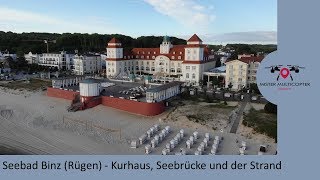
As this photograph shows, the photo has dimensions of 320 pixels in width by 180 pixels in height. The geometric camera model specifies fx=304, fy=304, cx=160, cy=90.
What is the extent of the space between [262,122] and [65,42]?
23510 millimetres

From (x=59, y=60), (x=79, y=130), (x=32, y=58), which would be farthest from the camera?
(x=32, y=58)

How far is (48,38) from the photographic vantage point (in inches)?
1034

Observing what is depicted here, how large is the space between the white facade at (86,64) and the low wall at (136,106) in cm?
1052

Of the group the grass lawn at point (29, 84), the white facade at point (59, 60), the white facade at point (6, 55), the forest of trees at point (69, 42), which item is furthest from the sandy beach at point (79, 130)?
the white facade at point (6, 55)

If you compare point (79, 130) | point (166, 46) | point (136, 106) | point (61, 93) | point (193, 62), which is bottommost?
point (79, 130)

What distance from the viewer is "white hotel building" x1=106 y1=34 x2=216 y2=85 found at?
1692cm

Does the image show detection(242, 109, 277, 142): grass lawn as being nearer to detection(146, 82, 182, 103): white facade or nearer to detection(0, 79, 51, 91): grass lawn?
detection(146, 82, 182, 103): white facade

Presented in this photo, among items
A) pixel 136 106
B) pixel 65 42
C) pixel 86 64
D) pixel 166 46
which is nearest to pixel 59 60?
pixel 86 64

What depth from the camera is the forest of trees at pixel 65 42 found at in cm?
2534

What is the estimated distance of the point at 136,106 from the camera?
1107cm

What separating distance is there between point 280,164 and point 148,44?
21.7 m

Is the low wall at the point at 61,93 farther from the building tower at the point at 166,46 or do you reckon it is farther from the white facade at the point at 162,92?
the building tower at the point at 166,46

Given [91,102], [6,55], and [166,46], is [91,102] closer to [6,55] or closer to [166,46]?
[166,46]

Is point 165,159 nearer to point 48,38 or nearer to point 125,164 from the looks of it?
point 125,164
